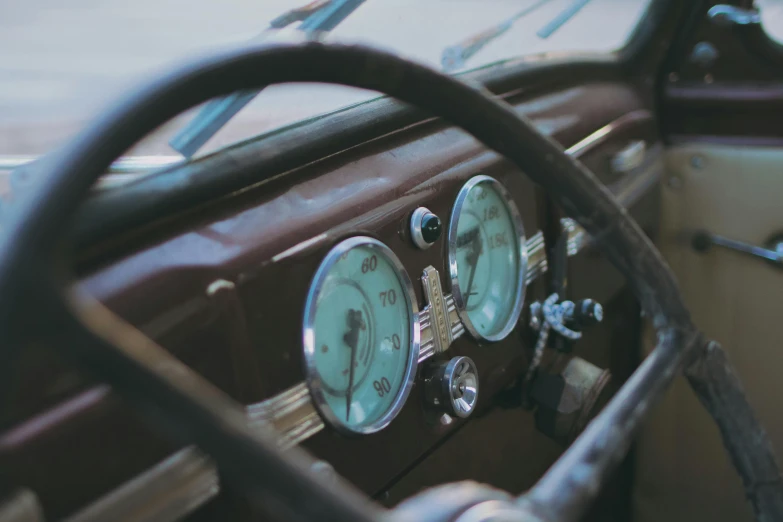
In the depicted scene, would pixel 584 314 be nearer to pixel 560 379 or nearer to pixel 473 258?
pixel 560 379

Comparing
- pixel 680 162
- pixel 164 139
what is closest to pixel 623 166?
pixel 680 162

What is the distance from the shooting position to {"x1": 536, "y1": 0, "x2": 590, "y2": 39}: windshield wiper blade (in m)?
1.62

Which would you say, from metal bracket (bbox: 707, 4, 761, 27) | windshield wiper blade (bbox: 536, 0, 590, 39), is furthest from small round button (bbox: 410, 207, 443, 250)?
metal bracket (bbox: 707, 4, 761, 27)

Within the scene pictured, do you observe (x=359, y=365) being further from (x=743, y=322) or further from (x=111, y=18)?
(x=743, y=322)

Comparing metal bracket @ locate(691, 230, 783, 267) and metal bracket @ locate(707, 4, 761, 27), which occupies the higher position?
metal bracket @ locate(707, 4, 761, 27)

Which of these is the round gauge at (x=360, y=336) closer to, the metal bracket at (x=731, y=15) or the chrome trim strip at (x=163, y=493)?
the chrome trim strip at (x=163, y=493)

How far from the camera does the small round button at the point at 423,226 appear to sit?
1.01m

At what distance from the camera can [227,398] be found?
64cm

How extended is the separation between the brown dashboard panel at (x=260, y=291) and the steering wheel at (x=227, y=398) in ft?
0.18

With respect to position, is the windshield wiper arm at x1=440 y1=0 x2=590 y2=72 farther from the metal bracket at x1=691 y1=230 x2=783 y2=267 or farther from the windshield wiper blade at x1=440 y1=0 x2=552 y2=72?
the metal bracket at x1=691 y1=230 x2=783 y2=267

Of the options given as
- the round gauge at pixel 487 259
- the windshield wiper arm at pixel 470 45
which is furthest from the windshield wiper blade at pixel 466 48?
the round gauge at pixel 487 259

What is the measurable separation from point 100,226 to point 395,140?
0.51m

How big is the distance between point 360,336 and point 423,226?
18 cm

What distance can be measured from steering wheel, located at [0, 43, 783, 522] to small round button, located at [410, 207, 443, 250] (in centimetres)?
24
